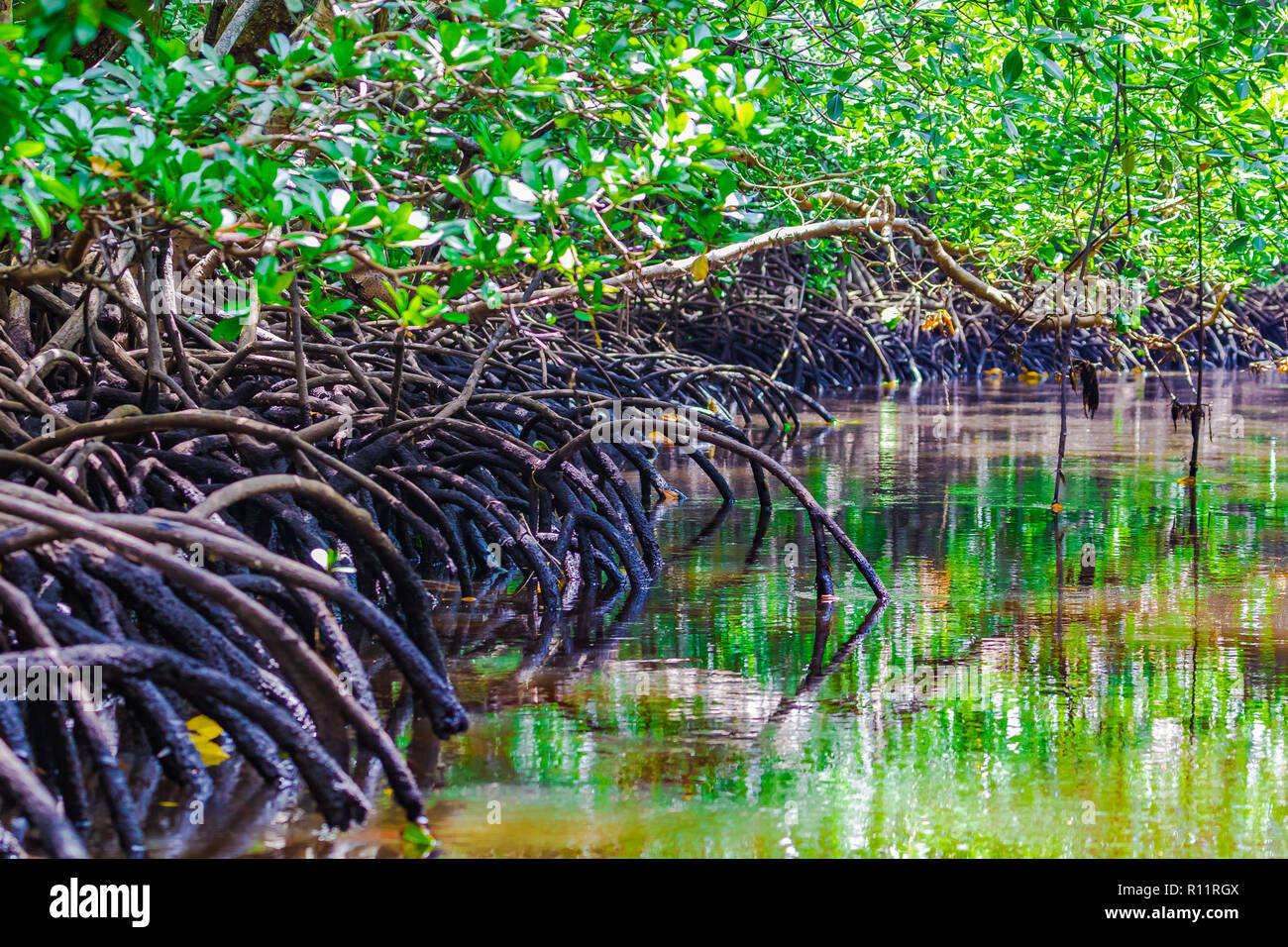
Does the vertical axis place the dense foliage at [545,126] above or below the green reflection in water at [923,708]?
above

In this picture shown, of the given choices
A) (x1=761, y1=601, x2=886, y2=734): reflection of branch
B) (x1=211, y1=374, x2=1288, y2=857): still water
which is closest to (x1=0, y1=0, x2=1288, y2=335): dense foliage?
(x1=211, y1=374, x2=1288, y2=857): still water

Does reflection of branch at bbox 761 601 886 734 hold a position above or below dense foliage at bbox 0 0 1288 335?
below

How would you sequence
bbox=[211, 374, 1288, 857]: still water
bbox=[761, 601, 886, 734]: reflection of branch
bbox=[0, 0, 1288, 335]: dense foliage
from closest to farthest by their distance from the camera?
bbox=[211, 374, 1288, 857]: still water
bbox=[0, 0, 1288, 335]: dense foliage
bbox=[761, 601, 886, 734]: reflection of branch

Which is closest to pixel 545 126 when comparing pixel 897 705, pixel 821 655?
pixel 821 655

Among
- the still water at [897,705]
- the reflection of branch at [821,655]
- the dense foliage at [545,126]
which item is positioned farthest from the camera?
the reflection of branch at [821,655]

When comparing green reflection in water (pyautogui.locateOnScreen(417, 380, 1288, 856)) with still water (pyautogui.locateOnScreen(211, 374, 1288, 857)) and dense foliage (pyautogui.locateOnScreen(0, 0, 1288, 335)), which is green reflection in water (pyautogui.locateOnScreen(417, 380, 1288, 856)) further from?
dense foliage (pyautogui.locateOnScreen(0, 0, 1288, 335))

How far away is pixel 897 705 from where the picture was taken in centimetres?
446

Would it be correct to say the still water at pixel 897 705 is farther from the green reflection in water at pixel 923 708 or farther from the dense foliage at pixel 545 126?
the dense foliage at pixel 545 126

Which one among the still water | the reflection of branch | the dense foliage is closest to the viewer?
the still water

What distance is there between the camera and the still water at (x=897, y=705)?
347 centimetres

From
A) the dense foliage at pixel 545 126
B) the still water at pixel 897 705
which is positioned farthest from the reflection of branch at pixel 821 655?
the dense foliage at pixel 545 126

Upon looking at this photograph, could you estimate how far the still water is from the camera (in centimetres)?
347
